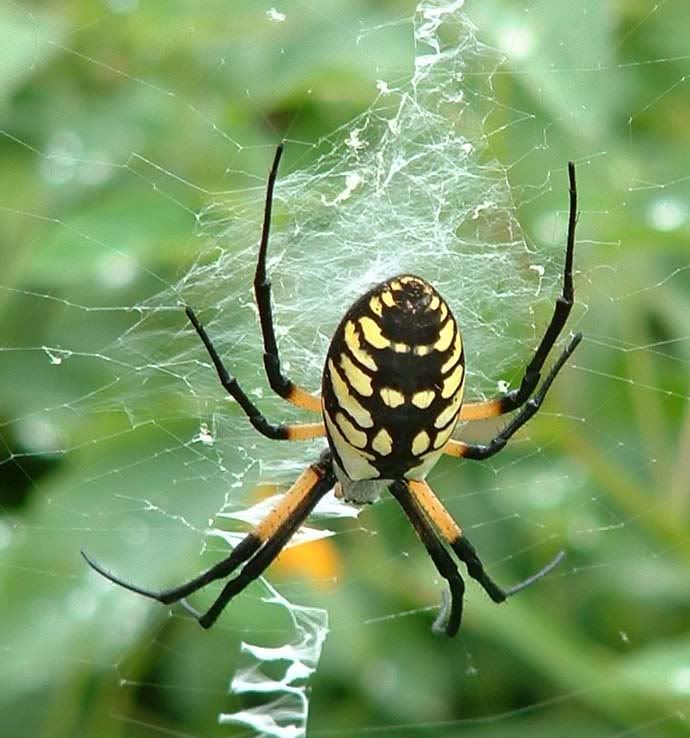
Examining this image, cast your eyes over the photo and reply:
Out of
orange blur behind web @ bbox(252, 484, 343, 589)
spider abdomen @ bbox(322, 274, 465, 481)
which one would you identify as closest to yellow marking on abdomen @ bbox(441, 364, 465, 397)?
spider abdomen @ bbox(322, 274, 465, 481)

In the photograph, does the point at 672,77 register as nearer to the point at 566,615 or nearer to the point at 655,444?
the point at 655,444

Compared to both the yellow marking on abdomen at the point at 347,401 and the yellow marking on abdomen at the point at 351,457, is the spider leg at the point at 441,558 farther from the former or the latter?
the yellow marking on abdomen at the point at 347,401

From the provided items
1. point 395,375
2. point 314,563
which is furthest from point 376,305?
point 314,563

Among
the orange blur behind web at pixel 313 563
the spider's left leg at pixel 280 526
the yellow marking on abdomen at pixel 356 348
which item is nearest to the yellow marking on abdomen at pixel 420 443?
the yellow marking on abdomen at pixel 356 348

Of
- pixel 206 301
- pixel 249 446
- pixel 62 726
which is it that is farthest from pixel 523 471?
pixel 62 726

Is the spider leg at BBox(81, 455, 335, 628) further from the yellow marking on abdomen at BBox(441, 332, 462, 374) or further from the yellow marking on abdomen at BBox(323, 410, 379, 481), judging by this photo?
the yellow marking on abdomen at BBox(441, 332, 462, 374)
